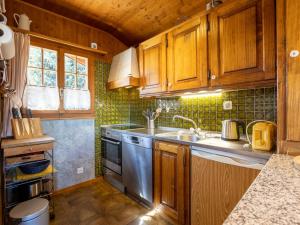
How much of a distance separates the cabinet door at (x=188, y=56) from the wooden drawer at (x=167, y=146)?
636 mm

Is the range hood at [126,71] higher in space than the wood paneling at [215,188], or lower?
higher

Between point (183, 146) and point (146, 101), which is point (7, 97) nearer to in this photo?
point (146, 101)

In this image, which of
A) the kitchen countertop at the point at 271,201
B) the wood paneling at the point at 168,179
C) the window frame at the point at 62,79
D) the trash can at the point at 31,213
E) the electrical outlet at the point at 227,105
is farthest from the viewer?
the window frame at the point at 62,79

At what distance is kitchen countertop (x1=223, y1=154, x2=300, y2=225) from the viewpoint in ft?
1.39

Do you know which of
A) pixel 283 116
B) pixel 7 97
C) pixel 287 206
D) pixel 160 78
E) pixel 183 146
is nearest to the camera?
pixel 287 206

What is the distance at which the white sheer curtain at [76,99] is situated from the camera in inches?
99.2

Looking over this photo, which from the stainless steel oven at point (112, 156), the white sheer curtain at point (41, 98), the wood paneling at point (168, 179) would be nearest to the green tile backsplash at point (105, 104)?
the stainless steel oven at point (112, 156)

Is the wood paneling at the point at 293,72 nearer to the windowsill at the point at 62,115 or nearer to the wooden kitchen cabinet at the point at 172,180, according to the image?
the wooden kitchen cabinet at the point at 172,180

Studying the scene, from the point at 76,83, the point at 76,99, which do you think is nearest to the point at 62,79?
the point at 76,83

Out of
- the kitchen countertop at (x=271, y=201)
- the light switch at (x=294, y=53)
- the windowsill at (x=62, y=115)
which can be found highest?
the light switch at (x=294, y=53)

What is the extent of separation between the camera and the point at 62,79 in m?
2.48

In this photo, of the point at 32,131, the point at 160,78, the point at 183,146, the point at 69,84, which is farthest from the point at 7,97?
the point at 183,146

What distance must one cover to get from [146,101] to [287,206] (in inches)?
98.9

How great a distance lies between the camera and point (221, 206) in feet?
4.35
